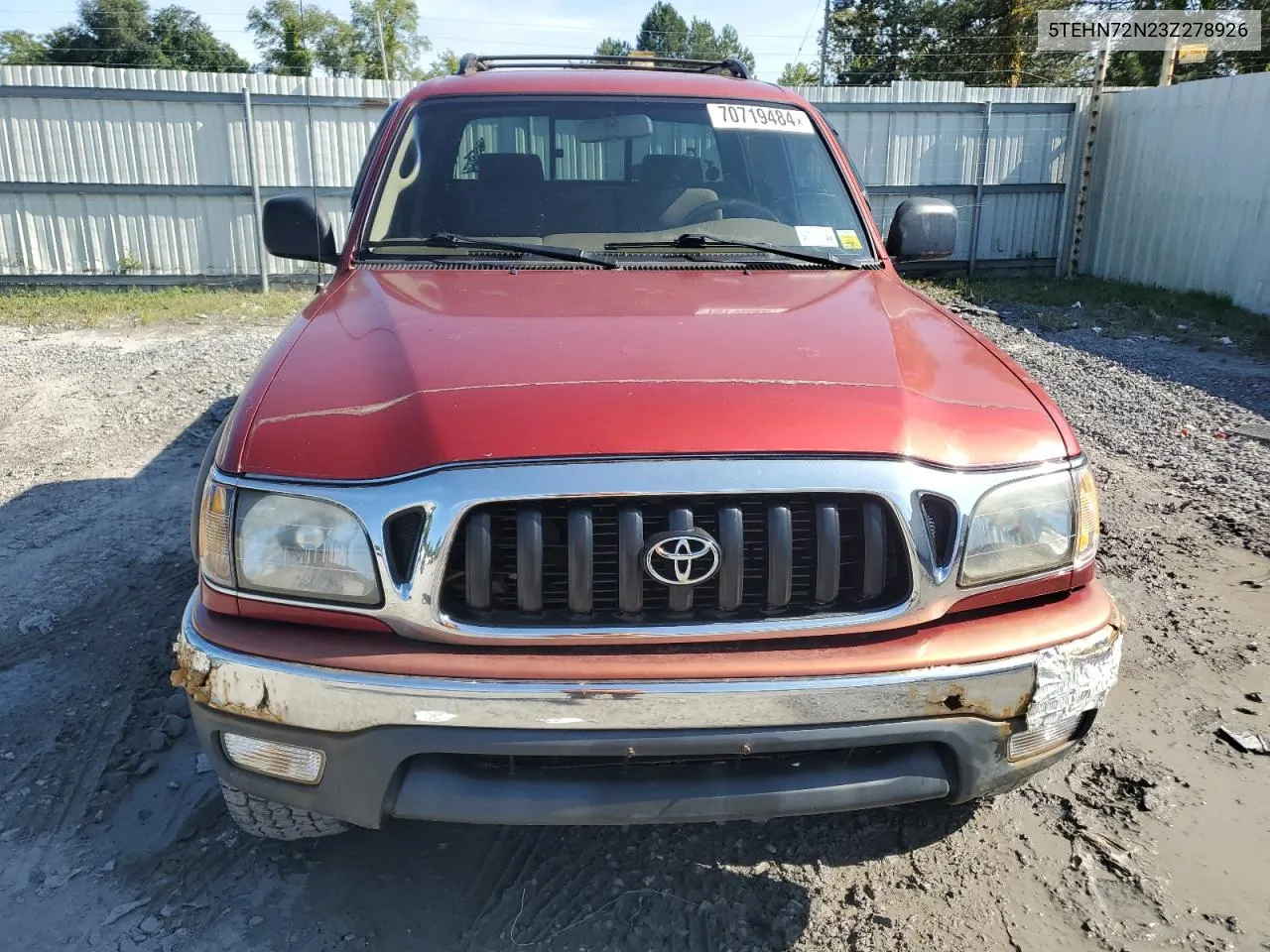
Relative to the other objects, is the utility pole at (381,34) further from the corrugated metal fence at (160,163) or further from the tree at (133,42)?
the corrugated metal fence at (160,163)

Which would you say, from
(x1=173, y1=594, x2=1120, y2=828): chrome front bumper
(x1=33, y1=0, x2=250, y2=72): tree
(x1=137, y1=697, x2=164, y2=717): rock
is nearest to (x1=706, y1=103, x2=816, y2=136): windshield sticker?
(x1=173, y1=594, x2=1120, y2=828): chrome front bumper

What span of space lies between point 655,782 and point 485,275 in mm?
1606

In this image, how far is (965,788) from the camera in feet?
6.41

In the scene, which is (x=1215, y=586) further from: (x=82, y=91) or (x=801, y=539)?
(x=82, y=91)

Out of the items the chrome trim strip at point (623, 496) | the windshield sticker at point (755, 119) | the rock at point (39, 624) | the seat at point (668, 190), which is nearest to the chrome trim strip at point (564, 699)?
the chrome trim strip at point (623, 496)

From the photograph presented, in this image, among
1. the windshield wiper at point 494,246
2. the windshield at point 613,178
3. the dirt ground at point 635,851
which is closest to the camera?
the dirt ground at point 635,851

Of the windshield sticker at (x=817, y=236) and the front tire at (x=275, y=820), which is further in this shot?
the windshield sticker at (x=817, y=236)

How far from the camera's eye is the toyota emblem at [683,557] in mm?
1812

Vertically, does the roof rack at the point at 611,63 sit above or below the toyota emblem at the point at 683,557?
above

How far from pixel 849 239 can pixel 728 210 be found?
1.37 feet

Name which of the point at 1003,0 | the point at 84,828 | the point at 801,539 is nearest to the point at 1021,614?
the point at 801,539

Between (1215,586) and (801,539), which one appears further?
(1215,586)

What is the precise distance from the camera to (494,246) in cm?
→ 300

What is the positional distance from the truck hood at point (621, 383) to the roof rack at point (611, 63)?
1.74 m
